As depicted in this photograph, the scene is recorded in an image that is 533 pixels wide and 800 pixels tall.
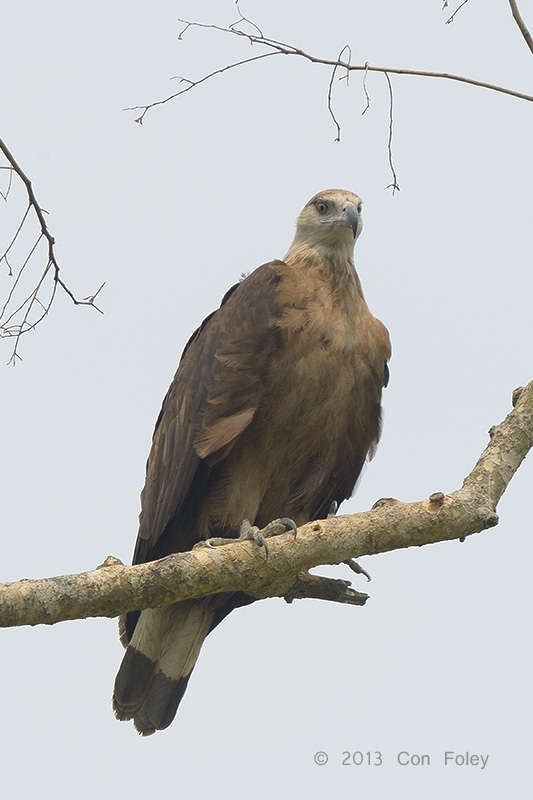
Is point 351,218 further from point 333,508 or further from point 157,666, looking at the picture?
point 157,666

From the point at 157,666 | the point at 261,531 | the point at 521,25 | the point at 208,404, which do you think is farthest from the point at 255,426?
the point at 521,25

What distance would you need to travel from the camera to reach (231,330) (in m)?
5.18

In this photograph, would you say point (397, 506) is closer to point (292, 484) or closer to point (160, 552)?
point (292, 484)

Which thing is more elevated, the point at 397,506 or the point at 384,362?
the point at 384,362

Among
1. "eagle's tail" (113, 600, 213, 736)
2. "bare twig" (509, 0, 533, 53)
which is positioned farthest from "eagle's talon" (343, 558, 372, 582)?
"bare twig" (509, 0, 533, 53)

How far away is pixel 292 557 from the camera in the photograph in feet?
13.6

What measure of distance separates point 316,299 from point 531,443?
130cm

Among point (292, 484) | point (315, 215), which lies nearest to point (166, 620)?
→ point (292, 484)

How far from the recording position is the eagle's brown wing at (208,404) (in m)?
5.04

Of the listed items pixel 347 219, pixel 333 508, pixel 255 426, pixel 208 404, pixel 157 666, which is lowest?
A: pixel 157 666

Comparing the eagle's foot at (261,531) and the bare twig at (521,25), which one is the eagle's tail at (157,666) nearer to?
the eagle's foot at (261,531)

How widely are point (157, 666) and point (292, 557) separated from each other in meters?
1.69

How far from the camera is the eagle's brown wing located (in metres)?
5.04

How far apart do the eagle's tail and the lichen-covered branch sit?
0.70 metres
